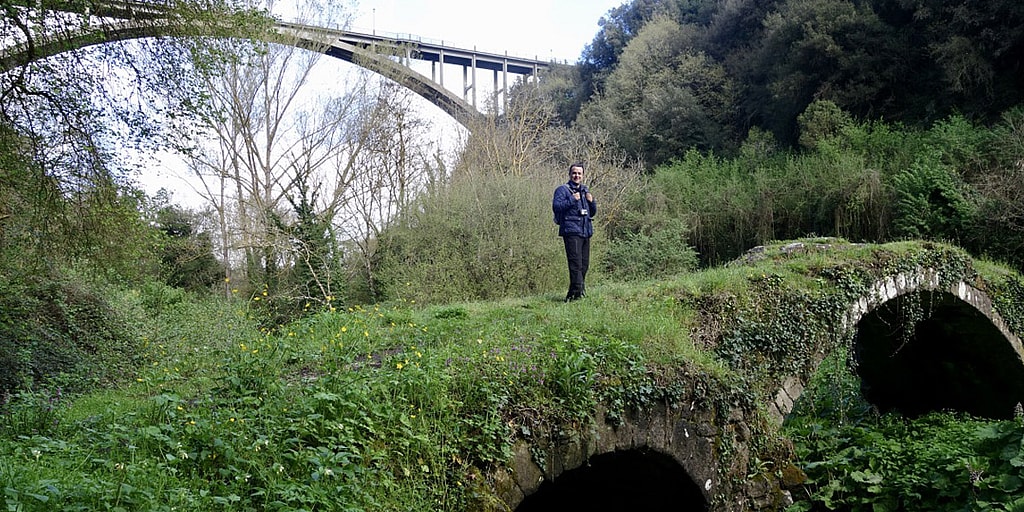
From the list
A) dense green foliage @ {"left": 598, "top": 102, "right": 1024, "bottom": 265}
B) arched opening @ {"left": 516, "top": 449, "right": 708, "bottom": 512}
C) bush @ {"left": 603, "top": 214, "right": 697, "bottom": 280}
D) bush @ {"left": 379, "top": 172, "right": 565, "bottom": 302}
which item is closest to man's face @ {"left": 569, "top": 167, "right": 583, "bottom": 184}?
arched opening @ {"left": 516, "top": 449, "right": 708, "bottom": 512}

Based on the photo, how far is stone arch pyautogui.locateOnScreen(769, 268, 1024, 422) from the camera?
11.6 meters

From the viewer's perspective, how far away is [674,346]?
6902 mm

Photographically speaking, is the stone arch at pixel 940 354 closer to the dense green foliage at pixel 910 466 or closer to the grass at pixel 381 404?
the dense green foliage at pixel 910 466

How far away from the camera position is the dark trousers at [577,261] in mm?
8719

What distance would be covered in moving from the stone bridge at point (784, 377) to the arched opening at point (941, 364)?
0.02 m

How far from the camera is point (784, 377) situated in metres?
8.39

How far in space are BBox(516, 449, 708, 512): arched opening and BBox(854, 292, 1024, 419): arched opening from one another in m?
6.68

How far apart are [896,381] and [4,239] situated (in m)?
15.2

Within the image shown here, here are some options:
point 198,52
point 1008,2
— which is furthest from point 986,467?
point 1008,2

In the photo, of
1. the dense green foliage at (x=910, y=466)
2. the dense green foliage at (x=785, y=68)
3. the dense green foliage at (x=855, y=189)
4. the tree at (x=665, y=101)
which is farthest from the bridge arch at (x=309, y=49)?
the dense green foliage at (x=910, y=466)

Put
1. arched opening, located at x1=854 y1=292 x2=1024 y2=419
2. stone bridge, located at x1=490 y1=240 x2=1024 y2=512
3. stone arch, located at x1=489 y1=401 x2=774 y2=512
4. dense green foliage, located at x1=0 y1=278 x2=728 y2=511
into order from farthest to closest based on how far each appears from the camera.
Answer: arched opening, located at x1=854 y1=292 x2=1024 y2=419
stone bridge, located at x1=490 y1=240 x2=1024 y2=512
stone arch, located at x1=489 y1=401 x2=774 y2=512
dense green foliage, located at x1=0 y1=278 x2=728 y2=511

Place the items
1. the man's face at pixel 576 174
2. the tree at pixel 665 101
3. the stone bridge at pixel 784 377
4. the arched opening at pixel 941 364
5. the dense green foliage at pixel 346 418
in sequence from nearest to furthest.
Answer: the dense green foliage at pixel 346 418 → the stone bridge at pixel 784 377 → the man's face at pixel 576 174 → the arched opening at pixel 941 364 → the tree at pixel 665 101

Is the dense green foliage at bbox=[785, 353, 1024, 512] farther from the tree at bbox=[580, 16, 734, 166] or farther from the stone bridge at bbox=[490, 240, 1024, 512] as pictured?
the tree at bbox=[580, 16, 734, 166]

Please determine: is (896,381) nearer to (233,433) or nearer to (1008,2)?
(1008,2)
